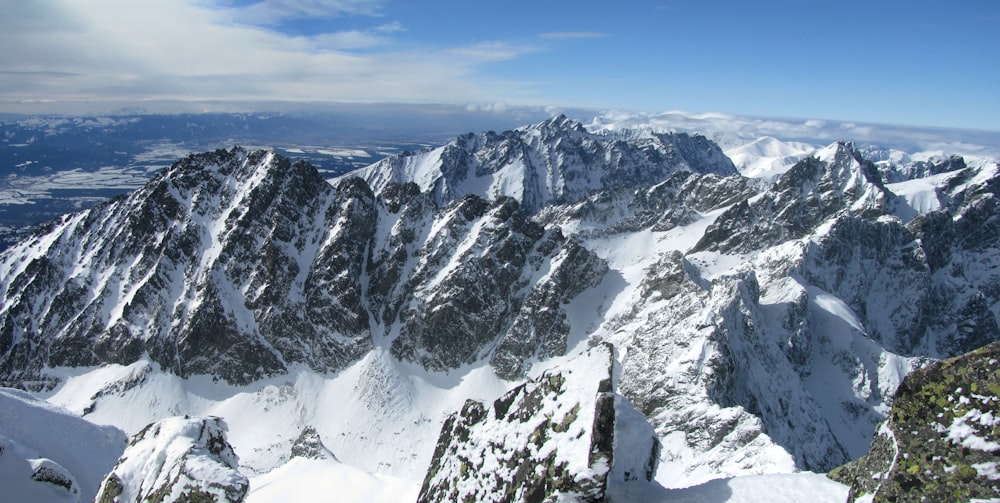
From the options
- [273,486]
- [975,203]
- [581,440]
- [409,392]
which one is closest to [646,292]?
[409,392]

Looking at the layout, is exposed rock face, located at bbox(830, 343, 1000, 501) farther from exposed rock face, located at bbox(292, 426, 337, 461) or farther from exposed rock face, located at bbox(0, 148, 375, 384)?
exposed rock face, located at bbox(0, 148, 375, 384)

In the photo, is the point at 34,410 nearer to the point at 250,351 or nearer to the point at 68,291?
the point at 250,351

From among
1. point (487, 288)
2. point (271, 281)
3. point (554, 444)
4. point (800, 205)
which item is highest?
point (554, 444)

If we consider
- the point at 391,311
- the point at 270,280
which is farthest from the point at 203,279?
the point at 391,311

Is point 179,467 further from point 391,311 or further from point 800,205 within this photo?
point 800,205

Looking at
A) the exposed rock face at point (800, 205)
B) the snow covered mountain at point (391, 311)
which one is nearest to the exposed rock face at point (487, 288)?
the snow covered mountain at point (391, 311)

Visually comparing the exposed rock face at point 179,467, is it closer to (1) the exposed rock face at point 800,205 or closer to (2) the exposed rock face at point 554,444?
(2) the exposed rock face at point 554,444

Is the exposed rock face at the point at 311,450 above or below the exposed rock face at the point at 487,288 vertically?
below
